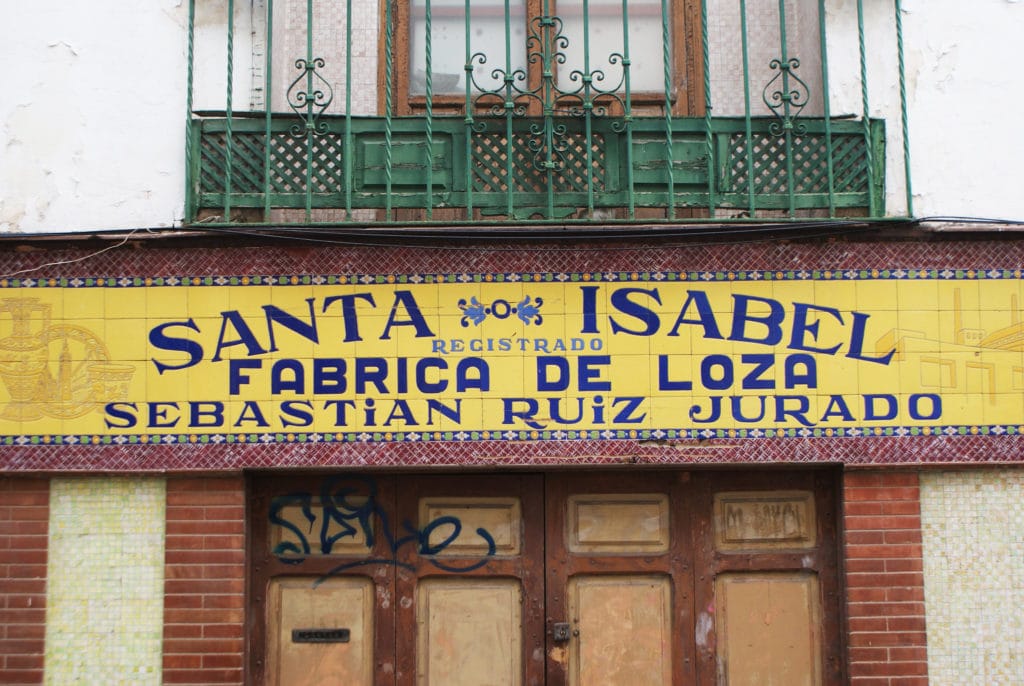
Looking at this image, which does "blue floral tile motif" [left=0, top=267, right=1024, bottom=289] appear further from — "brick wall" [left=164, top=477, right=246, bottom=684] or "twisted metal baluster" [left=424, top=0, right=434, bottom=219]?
"brick wall" [left=164, top=477, right=246, bottom=684]

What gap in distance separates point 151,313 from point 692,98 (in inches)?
128

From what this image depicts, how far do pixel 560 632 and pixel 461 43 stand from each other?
337 centimetres

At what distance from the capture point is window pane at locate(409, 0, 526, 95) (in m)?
5.65

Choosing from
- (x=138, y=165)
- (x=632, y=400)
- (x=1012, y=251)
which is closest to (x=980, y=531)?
(x=1012, y=251)

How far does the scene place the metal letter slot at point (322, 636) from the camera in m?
5.20

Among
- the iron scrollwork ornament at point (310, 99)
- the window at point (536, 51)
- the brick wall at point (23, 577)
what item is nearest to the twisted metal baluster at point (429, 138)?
the window at point (536, 51)

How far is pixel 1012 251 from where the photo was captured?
507 centimetres

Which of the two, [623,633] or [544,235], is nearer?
[544,235]

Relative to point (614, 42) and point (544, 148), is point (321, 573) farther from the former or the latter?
point (614, 42)

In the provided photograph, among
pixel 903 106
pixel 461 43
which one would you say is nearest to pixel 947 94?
pixel 903 106

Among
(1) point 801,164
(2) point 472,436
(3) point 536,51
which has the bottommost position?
(2) point 472,436

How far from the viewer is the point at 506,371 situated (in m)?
5.04

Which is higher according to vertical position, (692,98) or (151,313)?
(692,98)

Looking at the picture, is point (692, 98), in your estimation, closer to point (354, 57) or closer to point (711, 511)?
point (354, 57)
